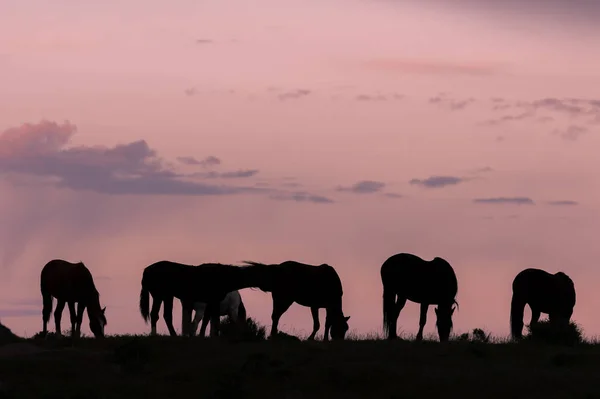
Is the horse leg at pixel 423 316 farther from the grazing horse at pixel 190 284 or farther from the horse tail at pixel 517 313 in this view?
the grazing horse at pixel 190 284

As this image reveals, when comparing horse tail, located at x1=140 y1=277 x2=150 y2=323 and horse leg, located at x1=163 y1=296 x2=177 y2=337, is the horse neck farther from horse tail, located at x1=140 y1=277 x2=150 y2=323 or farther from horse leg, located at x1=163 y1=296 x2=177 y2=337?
horse tail, located at x1=140 y1=277 x2=150 y2=323

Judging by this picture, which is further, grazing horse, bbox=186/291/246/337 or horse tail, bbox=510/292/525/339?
grazing horse, bbox=186/291/246/337

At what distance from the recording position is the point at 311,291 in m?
37.3

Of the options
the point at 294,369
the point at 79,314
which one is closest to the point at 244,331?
the point at 294,369

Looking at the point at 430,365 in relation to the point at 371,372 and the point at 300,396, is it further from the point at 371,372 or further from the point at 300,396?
the point at 300,396

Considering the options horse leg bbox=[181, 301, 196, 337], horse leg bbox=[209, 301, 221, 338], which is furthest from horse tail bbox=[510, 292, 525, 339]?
horse leg bbox=[181, 301, 196, 337]

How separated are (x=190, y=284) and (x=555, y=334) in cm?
1115

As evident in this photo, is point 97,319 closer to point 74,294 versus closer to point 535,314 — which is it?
point 74,294

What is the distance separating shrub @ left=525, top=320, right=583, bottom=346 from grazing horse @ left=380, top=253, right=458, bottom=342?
2.71m

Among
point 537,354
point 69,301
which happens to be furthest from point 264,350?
point 69,301

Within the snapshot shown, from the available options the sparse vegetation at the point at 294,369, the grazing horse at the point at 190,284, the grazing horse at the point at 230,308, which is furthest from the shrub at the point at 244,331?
the grazing horse at the point at 230,308

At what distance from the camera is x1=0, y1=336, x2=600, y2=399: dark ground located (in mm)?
27953

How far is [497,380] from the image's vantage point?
93.4 feet

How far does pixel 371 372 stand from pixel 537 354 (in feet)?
16.3
